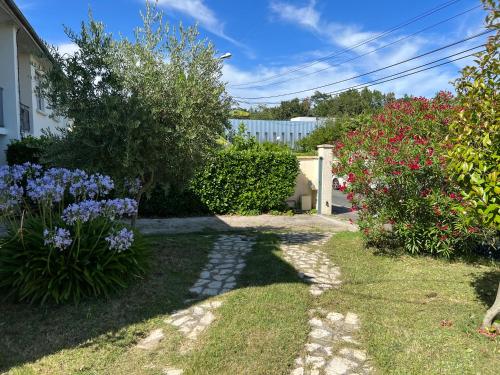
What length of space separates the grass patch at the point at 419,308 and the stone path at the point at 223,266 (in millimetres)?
1350

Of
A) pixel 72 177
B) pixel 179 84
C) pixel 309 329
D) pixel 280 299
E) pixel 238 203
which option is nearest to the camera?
pixel 309 329

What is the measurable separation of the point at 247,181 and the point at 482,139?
814 centimetres

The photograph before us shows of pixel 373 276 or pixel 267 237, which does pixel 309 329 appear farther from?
pixel 267 237

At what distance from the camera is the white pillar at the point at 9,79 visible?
10250 millimetres

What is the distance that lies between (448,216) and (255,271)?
115 inches

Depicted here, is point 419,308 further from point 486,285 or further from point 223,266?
point 223,266

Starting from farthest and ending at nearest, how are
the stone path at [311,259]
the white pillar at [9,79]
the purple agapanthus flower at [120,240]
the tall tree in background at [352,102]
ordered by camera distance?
the tall tree in background at [352,102], the white pillar at [9,79], the stone path at [311,259], the purple agapanthus flower at [120,240]

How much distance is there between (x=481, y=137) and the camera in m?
3.34

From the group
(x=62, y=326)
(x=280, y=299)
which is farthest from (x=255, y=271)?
(x=62, y=326)

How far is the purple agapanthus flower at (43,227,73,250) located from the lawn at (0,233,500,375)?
0.70 m

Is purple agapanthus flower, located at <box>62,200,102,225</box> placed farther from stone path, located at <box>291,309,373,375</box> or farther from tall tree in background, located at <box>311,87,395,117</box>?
tall tree in background, located at <box>311,87,395,117</box>

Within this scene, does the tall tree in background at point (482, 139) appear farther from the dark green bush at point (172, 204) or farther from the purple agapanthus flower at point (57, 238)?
the dark green bush at point (172, 204)

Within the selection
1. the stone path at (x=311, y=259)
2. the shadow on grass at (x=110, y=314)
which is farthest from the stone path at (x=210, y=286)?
the stone path at (x=311, y=259)

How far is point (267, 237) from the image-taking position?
26.6 ft
